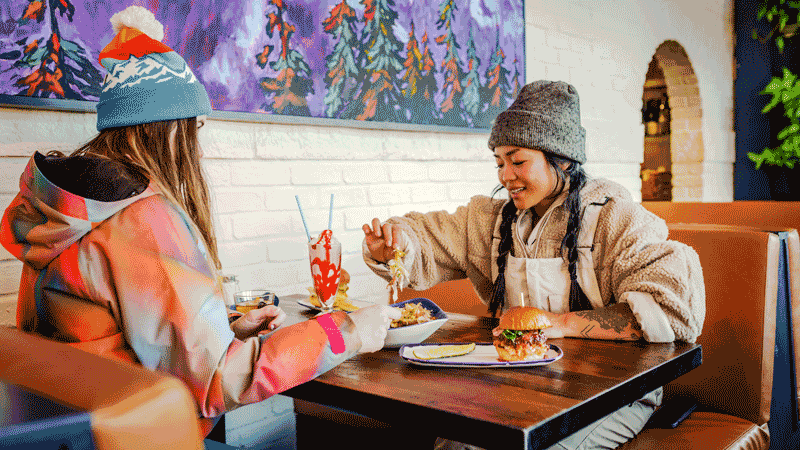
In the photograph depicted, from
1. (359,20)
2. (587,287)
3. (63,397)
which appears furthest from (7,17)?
(587,287)

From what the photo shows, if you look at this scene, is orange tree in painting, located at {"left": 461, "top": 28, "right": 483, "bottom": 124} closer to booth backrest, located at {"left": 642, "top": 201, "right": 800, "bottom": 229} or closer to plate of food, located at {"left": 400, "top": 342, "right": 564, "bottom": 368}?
booth backrest, located at {"left": 642, "top": 201, "right": 800, "bottom": 229}

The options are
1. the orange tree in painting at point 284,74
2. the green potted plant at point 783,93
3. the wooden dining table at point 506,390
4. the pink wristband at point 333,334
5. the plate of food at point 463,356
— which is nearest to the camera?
the wooden dining table at point 506,390

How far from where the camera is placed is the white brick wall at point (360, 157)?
5.24 ft

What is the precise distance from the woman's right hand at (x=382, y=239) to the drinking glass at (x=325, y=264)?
7.7 inches

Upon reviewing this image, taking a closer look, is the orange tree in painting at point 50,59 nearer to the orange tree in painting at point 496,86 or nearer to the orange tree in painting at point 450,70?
the orange tree in painting at point 450,70

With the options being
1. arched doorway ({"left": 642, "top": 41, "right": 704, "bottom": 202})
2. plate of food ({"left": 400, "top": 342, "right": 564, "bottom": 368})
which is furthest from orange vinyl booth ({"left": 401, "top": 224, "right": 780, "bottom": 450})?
arched doorway ({"left": 642, "top": 41, "right": 704, "bottom": 202})

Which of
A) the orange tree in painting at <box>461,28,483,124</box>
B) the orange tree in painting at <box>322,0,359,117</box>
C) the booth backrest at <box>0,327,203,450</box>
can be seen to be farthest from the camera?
the orange tree in painting at <box>461,28,483,124</box>

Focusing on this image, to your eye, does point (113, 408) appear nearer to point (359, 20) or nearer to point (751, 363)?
point (751, 363)

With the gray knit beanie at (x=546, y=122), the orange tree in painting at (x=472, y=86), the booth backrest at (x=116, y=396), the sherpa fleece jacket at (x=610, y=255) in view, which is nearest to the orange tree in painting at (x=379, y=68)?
the orange tree in painting at (x=472, y=86)

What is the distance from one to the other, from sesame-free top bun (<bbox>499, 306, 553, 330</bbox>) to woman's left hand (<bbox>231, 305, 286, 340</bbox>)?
19.0 inches

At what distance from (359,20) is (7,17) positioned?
3.69 ft

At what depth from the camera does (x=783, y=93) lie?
452cm

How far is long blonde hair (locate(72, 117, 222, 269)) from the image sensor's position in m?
1.05

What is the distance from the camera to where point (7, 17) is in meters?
1.42
